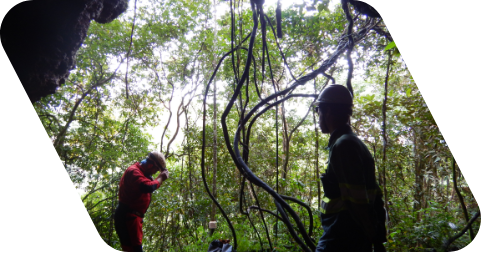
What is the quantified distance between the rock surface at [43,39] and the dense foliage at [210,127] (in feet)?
0.65

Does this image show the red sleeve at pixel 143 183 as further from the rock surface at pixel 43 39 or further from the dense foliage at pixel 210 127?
the rock surface at pixel 43 39

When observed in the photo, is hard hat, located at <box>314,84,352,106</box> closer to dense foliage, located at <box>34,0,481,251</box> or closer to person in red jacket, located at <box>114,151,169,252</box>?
dense foliage, located at <box>34,0,481,251</box>

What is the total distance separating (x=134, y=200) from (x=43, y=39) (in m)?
1.23

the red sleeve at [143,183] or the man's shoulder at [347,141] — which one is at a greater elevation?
the man's shoulder at [347,141]

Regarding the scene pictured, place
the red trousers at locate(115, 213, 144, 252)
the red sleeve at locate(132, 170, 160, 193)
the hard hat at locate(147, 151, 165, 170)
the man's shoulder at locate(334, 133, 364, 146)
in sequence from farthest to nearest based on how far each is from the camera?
the hard hat at locate(147, 151, 165, 170), the red sleeve at locate(132, 170, 160, 193), the red trousers at locate(115, 213, 144, 252), the man's shoulder at locate(334, 133, 364, 146)

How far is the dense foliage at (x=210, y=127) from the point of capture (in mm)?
1466

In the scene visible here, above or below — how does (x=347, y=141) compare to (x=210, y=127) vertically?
below

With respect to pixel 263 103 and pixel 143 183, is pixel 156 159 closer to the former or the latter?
pixel 143 183

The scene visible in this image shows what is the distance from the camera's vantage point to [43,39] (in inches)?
55.0

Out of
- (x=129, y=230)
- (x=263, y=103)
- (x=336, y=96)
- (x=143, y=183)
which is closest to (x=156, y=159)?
(x=143, y=183)

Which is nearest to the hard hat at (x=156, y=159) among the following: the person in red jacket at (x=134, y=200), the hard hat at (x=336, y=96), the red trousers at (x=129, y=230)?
the person in red jacket at (x=134, y=200)

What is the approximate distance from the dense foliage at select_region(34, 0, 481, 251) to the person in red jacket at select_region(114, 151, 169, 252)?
153mm

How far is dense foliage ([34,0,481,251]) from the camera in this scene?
4.81ft

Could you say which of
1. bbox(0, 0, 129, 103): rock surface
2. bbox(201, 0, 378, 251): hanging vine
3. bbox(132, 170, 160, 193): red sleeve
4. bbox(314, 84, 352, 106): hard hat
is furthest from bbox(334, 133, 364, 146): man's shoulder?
bbox(0, 0, 129, 103): rock surface
